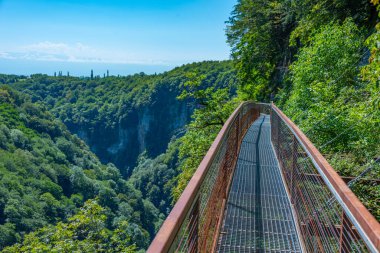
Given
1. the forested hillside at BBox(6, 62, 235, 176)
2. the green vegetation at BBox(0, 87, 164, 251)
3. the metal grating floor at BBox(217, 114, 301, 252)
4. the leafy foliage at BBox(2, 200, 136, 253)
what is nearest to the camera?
the metal grating floor at BBox(217, 114, 301, 252)

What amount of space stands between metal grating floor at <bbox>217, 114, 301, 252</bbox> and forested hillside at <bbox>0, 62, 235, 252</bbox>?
8322 mm

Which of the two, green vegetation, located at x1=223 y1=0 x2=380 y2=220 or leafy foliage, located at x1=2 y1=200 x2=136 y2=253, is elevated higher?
green vegetation, located at x1=223 y1=0 x2=380 y2=220

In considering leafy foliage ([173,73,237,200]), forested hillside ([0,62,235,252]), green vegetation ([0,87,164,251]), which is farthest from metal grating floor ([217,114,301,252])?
leafy foliage ([173,73,237,200])

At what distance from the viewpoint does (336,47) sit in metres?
10.8

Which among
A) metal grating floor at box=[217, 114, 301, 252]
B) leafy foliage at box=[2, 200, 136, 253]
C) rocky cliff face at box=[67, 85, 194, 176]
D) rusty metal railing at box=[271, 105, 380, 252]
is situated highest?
rusty metal railing at box=[271, 105, 380, 252]

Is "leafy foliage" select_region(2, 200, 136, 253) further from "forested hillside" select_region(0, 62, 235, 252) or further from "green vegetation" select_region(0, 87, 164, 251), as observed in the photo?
"green vegetation" select_region(0, 87, 164, 251)

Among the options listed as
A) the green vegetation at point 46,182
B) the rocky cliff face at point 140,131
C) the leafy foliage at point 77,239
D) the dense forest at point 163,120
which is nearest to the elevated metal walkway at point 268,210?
the dense forest at point 163,120

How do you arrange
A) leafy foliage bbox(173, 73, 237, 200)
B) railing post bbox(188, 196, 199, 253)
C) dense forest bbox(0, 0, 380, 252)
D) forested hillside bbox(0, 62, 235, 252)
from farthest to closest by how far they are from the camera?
forested hillside bbox(0, 62, 235, 252), leafy foliage bbox(173, 73, 237, 200), dense forest bbox(0, 0, 380, 252), railing post bbox(188, 196, 199, 253)

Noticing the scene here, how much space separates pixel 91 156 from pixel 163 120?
48.6 metres

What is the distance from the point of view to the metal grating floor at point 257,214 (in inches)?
162

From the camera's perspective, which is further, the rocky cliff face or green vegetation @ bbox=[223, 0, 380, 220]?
the rocky cliff face

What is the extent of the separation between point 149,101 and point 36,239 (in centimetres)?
11973

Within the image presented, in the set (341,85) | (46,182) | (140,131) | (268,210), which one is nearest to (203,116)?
(341,85)

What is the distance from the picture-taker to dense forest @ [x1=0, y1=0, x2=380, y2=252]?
7793 mm
